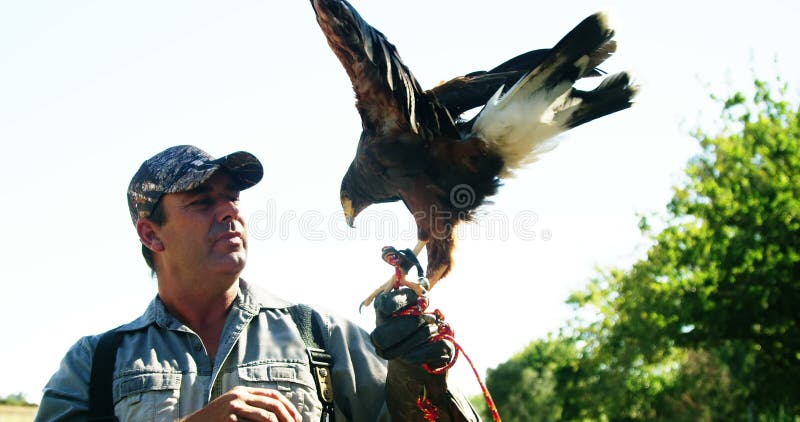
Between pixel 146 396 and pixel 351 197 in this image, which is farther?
pixel 351 197

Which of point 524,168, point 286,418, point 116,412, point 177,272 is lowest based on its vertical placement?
point 286,418

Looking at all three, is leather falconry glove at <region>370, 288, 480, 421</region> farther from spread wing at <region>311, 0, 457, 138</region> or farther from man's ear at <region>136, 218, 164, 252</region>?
spread wing at <region>311, 0, 457, 138</region>

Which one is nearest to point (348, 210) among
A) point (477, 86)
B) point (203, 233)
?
point (477, 86)

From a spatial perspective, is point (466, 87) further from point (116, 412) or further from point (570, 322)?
point (570, 322)

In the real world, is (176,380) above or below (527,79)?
below

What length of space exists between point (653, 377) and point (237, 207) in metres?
24.8

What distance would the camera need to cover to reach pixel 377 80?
4.54 meters

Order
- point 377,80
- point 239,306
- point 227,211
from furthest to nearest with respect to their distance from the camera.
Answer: point 377,80 → point 227,211 → point 239,306

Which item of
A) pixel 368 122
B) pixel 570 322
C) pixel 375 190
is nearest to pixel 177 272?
pixel 368 122

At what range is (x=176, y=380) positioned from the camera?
2.47m

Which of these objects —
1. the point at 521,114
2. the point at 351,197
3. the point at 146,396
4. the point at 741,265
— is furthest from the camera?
the point at 741,265

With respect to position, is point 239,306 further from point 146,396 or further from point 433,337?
point 433,337

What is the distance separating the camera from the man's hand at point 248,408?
2.04 metres

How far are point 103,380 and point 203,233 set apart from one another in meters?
0.63
